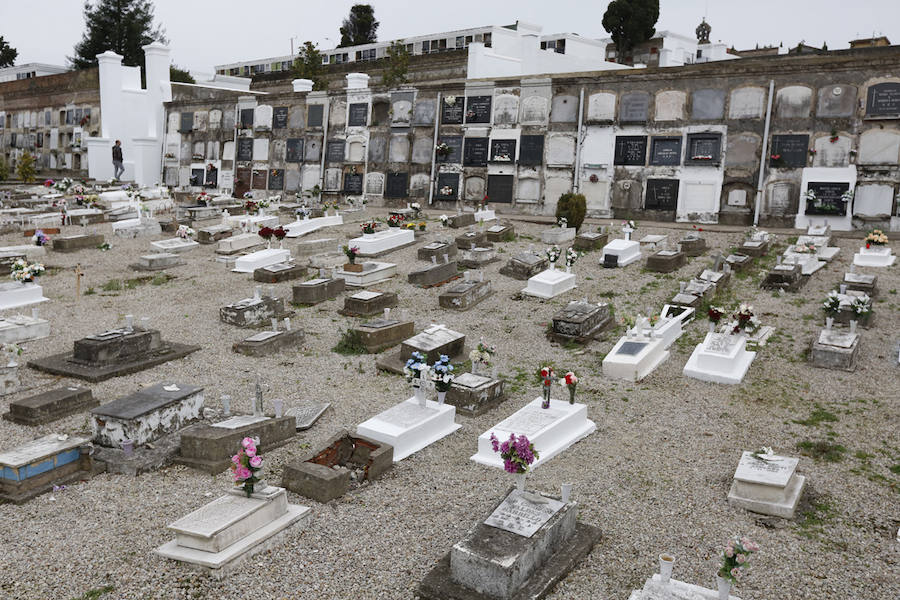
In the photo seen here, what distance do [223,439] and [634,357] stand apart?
7065 millimetres

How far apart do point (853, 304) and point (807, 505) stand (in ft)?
24.8

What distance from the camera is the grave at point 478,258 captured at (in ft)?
63.9

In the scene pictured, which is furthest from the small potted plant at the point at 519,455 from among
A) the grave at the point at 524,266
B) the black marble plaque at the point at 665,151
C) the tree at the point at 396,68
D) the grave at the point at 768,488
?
the tree at the point at 396,68

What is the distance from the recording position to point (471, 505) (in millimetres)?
7738

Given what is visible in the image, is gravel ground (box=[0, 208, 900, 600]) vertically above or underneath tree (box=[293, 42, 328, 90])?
underneath

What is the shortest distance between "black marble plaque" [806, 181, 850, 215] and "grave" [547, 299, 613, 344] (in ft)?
40.9

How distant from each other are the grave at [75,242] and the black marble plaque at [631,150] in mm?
18645

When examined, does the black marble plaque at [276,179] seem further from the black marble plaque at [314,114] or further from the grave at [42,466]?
the grave at [42,466]

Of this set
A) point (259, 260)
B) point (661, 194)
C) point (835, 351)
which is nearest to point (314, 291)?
point (259, 260)

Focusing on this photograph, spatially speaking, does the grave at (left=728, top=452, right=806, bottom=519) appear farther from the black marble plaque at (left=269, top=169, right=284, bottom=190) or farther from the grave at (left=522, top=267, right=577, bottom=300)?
the black marble plaque at (left=269, top=169, right=284, bottom=190)

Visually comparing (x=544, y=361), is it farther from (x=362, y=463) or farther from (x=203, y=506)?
(x=203, y=506)

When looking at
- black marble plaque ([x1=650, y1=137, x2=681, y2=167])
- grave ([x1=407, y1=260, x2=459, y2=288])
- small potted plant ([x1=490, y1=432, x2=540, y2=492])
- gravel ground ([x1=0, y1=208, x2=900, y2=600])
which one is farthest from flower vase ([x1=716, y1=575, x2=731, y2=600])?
black marble plaque ([x1=650, y1=137, x2=681, y2=167])

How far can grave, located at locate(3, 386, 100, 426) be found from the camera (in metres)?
9.70

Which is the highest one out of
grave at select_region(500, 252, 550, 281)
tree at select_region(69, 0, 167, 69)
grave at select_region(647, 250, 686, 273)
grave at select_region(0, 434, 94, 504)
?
tree at select_region(69, 0, 167, 69)
